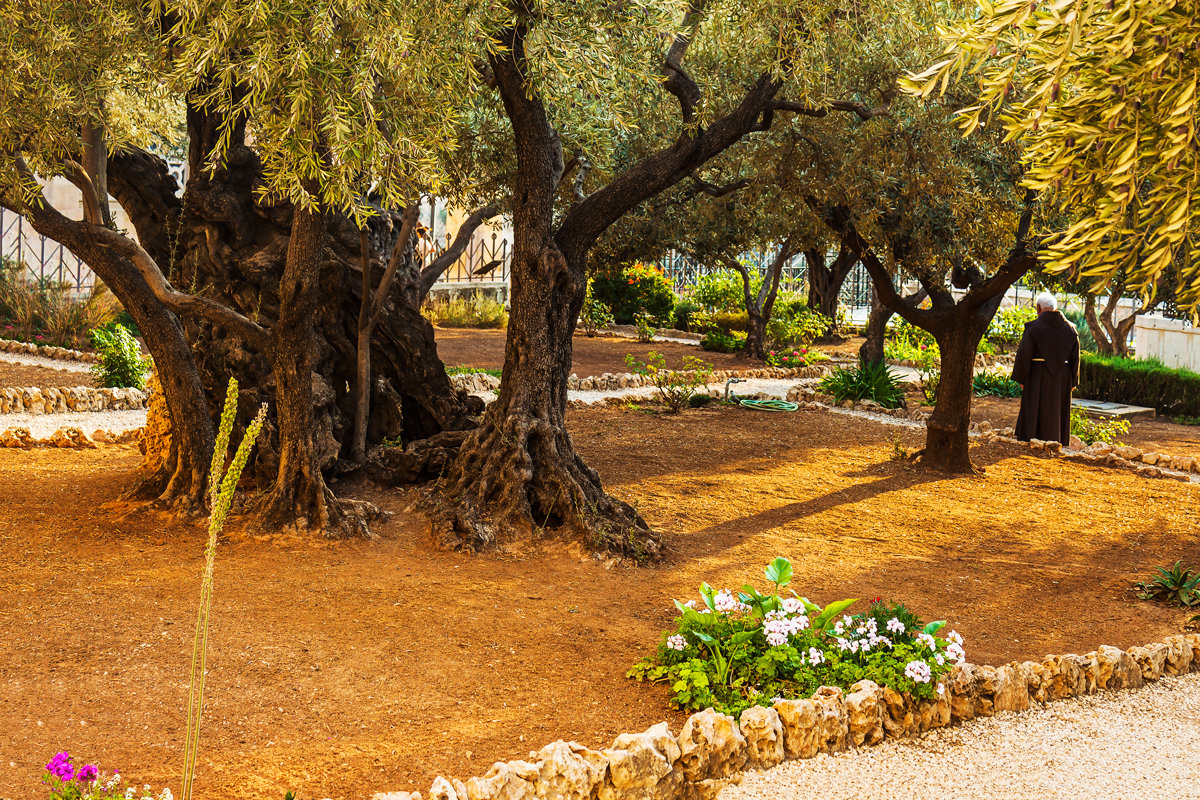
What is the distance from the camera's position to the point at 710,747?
141 inches

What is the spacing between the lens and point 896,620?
4332 mm

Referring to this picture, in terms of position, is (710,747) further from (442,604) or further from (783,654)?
(442,604)

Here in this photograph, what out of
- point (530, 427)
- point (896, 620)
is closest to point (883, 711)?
point (896, 620)

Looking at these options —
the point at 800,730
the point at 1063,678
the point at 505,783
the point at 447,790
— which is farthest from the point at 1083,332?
the point at 447,790

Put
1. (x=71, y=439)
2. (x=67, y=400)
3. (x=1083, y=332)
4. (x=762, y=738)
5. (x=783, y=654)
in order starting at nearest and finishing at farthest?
(x=762, y=738) < (x=783, y=654) < (x=71, y=439) < (x=67, y=400) < (x=1083, y=332)

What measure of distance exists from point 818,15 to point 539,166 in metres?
1.95

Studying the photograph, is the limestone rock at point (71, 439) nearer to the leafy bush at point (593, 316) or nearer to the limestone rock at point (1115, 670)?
the limestone rock at point (1115, 670)

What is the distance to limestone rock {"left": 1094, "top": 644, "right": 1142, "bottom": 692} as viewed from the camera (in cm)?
455

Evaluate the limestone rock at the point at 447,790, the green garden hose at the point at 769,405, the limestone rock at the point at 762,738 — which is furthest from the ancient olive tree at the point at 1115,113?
the green garden hose at the point at 769,405

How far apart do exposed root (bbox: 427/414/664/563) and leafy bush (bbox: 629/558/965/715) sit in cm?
174

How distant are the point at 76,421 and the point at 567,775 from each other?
8.51 metres

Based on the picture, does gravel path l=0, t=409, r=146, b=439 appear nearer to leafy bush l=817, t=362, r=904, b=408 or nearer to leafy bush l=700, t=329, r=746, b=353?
leafy bush l=817, t=362, r=904, b=408

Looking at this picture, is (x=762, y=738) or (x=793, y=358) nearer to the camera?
(x=762, y=738)

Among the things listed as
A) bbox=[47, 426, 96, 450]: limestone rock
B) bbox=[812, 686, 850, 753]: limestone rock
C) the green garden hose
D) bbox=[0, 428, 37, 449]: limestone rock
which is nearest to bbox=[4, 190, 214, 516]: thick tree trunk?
bbox=[47, 426, 96, 450]: limestone rock
